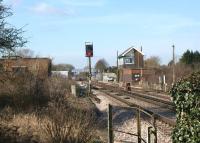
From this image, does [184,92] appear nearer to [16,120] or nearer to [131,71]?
[16,120]

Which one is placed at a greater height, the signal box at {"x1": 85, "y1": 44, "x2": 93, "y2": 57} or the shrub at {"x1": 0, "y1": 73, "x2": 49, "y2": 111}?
the signal box at {"x1": 85, "y1": 44, "x2": 93, "y2": 57}

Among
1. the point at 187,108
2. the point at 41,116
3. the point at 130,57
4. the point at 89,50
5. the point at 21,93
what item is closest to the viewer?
the point at 187,108

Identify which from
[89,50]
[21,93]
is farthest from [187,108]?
[89,50]

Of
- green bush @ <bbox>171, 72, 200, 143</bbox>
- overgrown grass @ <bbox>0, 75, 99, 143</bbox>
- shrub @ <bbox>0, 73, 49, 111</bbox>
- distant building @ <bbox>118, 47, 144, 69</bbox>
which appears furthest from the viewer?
distant building @ <bbox>118, 47, 144, 69</bbox>

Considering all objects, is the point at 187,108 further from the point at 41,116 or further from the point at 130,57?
the point at 130,57

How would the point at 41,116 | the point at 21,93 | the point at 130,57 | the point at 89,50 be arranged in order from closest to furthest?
1. the point at 41,116
2. the point at 21,93
3. the point at 89,50
4. the point at 130,57

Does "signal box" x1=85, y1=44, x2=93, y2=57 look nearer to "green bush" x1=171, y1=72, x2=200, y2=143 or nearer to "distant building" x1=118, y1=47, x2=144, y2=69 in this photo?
"green bush" x1=171, y1=72, x2=200, y2=143

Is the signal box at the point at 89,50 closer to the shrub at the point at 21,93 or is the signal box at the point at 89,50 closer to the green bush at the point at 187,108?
the shrub at the point at 21,93

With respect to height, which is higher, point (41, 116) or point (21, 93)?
point (21, 93)

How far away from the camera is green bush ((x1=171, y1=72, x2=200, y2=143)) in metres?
8.60

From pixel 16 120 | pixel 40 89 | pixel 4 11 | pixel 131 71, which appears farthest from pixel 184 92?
pixel 131 71

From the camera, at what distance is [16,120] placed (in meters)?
19.3

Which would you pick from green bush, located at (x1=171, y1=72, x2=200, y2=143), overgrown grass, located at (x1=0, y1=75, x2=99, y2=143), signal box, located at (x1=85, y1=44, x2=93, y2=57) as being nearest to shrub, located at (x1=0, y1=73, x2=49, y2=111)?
overgrown grass, located at (x1=0, y1=75, x2=99, y2=143)

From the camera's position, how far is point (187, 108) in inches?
351
